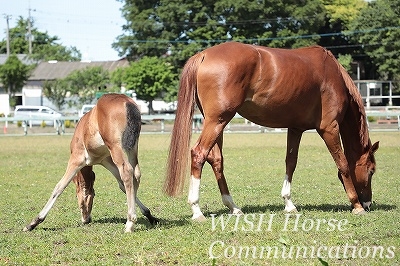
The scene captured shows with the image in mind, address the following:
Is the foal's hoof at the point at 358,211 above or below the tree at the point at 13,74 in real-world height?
below

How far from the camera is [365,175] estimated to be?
10.2m

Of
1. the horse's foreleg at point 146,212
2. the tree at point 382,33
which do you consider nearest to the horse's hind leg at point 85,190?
the horse's foreleg at point 146,212

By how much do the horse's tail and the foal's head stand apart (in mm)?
2909

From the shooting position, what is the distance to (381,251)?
6.87 m

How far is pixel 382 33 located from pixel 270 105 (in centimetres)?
6161

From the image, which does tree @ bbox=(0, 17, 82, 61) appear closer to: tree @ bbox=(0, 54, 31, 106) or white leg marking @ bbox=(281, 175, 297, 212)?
tree @ bbox=(0, 54, 31, 106)

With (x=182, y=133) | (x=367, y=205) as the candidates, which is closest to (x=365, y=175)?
(x=367, y=205)

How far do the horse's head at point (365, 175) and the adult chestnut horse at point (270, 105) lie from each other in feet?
0.05

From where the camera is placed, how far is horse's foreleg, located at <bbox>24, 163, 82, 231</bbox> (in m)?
8.55

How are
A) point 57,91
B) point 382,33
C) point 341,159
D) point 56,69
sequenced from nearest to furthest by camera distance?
point 341,159 < point 57,91 < point 382,33 < point 56,69

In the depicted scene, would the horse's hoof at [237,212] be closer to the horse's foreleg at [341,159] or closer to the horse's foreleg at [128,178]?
the horse's foreleg at [341,159]

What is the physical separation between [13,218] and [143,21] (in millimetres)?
62368

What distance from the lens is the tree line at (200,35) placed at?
66.1 meters

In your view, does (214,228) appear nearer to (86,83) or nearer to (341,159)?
(341,159)
